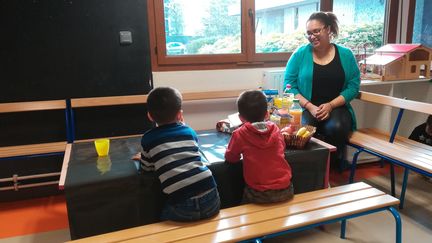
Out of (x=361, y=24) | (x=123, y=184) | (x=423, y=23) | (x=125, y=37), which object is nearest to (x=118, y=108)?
(x=125, y=37)

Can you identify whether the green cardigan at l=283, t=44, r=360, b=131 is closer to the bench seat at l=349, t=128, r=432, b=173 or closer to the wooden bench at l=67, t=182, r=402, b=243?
the bench seat at l=349, t=128, r=432, b=173

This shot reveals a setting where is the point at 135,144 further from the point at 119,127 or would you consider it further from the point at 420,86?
the point at 420,86

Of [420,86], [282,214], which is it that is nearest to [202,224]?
[282,214]

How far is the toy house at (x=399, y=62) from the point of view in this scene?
9.38ft

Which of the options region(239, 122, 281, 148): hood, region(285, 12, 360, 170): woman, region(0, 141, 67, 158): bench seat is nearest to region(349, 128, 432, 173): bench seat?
region(285, 12, 360, 170): woman

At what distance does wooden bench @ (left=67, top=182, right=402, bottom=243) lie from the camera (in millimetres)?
1340

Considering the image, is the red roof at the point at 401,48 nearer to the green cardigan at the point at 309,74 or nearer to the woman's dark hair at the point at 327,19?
the green cardigan at the point at 309,74

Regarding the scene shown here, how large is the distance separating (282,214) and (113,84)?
1.69 m

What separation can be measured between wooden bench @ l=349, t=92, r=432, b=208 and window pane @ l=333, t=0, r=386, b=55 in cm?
106

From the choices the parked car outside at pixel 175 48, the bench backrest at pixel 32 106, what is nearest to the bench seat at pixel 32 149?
the bench backrest at pixel 32 106

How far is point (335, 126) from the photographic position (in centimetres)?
239

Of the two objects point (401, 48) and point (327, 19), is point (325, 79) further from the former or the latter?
point (401, 48)

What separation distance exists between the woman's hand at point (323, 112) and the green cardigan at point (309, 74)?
0.16 m

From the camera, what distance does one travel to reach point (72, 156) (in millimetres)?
1751
